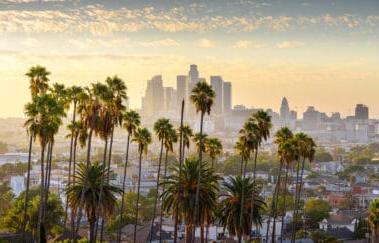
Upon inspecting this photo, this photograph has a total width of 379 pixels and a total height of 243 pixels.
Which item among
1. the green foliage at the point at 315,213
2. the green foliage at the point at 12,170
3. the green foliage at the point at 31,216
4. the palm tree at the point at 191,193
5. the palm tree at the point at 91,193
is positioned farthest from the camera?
the green foliage at the point at 12,170

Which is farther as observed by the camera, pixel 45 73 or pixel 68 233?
pixel 68 233

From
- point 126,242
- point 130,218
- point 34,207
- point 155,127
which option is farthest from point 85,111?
point 130,218

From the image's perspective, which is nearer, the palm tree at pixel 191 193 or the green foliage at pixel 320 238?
the palm tree at pixel 191 193

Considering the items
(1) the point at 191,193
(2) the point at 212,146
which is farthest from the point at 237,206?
(2) the point at 212,146

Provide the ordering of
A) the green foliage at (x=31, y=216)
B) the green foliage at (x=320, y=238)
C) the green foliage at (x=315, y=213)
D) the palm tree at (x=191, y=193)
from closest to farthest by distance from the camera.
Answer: the palm tree at (x=191, y=193) → the green foliage at (x=31, y=216) → the green foliage at (x=320, y=238) → the green foliage at (x=315, y=213)

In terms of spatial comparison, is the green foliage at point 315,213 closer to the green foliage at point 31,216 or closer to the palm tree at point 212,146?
the palm tree at point 212,146

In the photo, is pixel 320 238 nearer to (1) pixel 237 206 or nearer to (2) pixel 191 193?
(1) pixel 237 206

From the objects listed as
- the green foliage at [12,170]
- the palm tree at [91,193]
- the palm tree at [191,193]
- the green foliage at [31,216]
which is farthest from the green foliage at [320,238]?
the green foliage at [12,170]

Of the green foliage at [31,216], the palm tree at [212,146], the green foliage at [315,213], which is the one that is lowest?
the green foliage at [315,213]

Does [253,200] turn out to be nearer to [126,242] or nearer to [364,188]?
[126,242]
